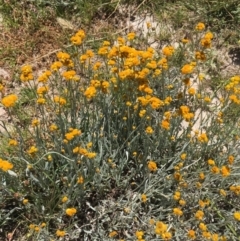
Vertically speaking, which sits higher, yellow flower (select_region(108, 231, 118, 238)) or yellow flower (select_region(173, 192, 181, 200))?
yellow flower (select_region(173, 192, 181, 200))

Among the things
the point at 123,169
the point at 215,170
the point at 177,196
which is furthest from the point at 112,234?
the point at 215,170

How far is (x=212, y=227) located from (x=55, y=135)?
3.27ft

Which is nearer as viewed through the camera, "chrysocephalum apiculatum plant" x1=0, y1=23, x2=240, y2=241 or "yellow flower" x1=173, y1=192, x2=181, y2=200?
"yellow flower" x1=173, y1=192, x2=181, y2=200

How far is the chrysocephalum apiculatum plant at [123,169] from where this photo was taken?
7.71 feet

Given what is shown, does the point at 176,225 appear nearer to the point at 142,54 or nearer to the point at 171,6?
the point at 142,54

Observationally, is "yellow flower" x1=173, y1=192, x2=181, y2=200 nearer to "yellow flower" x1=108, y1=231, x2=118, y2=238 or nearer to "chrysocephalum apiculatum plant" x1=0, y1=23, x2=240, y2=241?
"chrysocephalum apiculatum plant" x1=0, y1=23, x2=240, y2=241

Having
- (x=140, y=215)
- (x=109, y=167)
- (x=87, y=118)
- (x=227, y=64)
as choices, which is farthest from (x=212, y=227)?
(x=227, y=64)

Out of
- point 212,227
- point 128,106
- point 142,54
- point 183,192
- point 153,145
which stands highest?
point 142,54

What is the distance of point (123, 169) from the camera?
8.80 ft

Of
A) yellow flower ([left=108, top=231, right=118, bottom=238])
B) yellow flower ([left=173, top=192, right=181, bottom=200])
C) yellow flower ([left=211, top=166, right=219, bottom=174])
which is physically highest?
yellow flower ([left=211, top=166, right=219, bottom=174])

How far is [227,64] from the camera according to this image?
3.52m

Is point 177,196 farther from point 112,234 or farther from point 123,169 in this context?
point 123,169

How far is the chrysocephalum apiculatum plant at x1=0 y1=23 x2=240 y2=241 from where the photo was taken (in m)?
2.35

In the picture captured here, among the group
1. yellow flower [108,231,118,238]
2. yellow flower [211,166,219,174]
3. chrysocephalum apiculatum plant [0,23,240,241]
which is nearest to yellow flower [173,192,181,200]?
chrysocephalum apiculatum plant [0,23,240,241]
